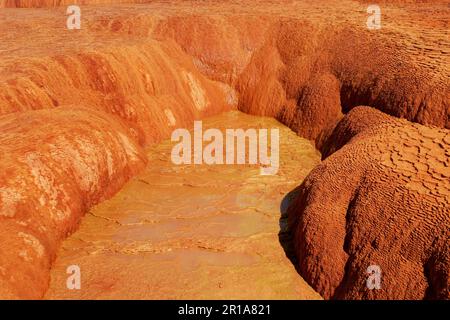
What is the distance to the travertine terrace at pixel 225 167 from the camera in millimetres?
4949

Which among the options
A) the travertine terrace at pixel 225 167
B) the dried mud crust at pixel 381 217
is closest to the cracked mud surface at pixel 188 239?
the travertine terrace at pixel 225 167

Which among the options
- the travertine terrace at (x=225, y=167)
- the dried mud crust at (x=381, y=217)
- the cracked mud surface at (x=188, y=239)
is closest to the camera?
the dried mud crust at (x=381, y=217)

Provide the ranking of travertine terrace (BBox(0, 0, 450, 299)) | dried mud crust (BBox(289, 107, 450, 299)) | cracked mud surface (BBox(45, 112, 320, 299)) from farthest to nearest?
cracked mud surface (BBox(45, 112, 320, 299)), travertine terrace (BBox(0, 0, 450, 299)), dried mud crust (BBox(289, 107, 450, 299))

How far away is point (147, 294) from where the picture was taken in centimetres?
497

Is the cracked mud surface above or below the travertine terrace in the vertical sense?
below

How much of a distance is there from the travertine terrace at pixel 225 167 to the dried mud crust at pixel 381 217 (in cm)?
2

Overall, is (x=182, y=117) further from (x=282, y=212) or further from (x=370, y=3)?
(x=370, y=3)

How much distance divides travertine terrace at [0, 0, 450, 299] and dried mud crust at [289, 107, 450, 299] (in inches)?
0.7

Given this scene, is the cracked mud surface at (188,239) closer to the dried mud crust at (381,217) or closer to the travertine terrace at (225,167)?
the travertine terrace at (225,167)

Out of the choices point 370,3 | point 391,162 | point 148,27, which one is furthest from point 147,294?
point 370,3

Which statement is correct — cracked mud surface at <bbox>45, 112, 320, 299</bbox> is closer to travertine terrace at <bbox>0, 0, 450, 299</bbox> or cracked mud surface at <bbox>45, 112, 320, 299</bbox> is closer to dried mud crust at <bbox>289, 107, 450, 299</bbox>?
travertine terrace at <bbox>0, 0, 450, 299</bbox>

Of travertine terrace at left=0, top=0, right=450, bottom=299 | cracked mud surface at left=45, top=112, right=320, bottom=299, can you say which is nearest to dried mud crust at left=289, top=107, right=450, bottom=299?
travertine terrace at left=0, top=0, right=450, bottom=299

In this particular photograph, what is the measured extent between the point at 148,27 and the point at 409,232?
8.47 meters

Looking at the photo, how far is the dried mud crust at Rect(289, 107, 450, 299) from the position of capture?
4336 mm
